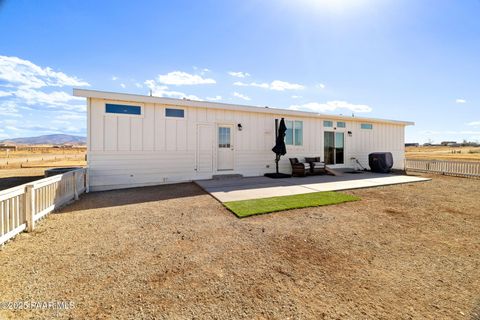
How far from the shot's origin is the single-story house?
21.5 feet

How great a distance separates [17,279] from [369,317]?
321 centimetres

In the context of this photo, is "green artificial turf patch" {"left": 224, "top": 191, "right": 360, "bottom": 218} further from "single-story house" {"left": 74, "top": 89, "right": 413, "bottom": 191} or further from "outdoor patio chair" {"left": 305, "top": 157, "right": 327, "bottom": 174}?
"outdoor patio chair" {"left": 305, "top": 157, "right": 327, "bottom": 174}

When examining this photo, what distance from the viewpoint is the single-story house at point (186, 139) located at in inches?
259

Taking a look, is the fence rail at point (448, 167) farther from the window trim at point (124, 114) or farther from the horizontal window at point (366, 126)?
the window trim at point (124, 114)

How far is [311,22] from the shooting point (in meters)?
7.28

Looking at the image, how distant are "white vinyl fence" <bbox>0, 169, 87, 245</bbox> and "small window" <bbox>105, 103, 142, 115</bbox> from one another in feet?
8.10

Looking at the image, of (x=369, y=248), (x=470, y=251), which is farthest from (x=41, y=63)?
(x=470, y=251)

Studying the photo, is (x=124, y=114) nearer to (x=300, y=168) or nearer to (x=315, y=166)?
(x=300, y=168)

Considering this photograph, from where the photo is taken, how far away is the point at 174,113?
7.43 metres

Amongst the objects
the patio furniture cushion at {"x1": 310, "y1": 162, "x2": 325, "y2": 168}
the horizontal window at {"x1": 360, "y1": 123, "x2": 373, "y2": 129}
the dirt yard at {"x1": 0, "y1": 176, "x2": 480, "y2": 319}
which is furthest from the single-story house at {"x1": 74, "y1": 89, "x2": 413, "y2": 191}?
the dirt yard at {"x1": 0, "y1": 176, "x2": 480, "y2": 319}

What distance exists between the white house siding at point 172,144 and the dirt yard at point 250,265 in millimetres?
2679

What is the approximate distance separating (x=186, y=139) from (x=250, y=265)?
6002mm

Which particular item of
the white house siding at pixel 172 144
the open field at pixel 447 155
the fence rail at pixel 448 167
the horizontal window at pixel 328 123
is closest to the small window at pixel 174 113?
the white house siding at pixel 172 144

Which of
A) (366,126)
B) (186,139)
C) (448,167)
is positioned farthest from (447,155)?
(186,139)
